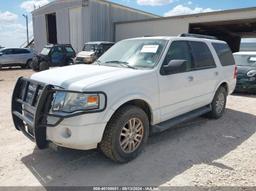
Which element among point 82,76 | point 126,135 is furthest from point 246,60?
point 82,76

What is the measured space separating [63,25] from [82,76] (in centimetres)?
2024

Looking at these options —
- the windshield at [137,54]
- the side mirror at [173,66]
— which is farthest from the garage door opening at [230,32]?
the side mirror at [173,66]


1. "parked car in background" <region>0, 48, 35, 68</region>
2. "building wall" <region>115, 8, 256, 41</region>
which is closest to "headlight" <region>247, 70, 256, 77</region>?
"building wall" <region>115, 8, 256, 41</region>

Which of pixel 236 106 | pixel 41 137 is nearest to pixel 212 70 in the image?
pixel 236 106

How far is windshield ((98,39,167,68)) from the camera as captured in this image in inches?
160

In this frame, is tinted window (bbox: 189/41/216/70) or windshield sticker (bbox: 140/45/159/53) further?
tinted window (bbox: 189/41/216/70)

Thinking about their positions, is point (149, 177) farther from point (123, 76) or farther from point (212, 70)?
point (212, 70)

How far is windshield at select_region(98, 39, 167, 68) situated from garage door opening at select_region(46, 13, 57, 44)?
72.7ft

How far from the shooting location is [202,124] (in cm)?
547

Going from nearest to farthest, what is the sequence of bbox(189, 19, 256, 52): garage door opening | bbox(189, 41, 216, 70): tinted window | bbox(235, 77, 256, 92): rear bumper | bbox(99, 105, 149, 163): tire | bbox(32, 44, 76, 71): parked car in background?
bbox(99, 105, 149, 163): tire, bbox(189, 41, 216, 70): tinted window, bbox(235, 77, 256, 92): rear bumper, bbox(32, 44, 76, 71): parked car in background, bbox(189, 19, 256, 52): garage door opening

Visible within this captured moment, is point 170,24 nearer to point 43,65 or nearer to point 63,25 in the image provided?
point 43,65

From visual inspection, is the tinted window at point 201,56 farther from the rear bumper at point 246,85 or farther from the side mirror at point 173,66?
the rear bumper at point 246,85

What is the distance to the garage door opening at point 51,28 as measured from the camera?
973 inches

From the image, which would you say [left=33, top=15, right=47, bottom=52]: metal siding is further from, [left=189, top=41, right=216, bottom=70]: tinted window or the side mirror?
the side mirror
